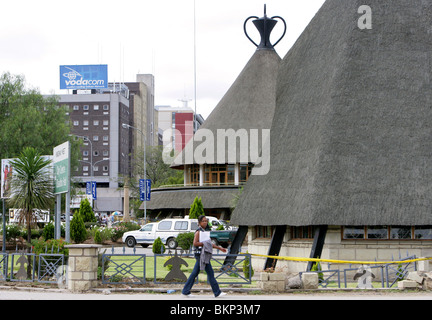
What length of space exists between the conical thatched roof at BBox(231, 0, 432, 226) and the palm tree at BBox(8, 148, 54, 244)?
25.7 ft

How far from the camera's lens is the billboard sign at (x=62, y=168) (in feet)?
76.8

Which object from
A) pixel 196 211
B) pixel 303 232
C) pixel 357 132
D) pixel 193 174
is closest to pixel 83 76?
pixel 193 174

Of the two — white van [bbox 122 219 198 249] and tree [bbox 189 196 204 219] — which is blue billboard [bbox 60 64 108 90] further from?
white van [bbox 122 219 198 249]

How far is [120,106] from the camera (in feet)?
442

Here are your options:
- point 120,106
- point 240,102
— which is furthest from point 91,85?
point 240,102

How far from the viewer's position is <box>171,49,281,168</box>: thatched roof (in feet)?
135

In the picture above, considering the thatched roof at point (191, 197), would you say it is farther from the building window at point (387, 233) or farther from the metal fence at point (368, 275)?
the metal fence at point (368, 275)

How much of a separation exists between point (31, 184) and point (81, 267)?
10231 mm

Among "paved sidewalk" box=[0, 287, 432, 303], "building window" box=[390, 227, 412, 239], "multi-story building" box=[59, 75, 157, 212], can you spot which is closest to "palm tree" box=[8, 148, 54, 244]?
"paved sidewalk" box=[0, 287, 432, 303]

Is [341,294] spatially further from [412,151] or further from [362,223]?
[412,151]

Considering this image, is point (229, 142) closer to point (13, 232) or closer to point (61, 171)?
point (13, 232)

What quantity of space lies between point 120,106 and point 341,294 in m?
121

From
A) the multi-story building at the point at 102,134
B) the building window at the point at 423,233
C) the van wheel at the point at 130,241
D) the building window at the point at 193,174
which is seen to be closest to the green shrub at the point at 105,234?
the van wheel at the point at 130,241

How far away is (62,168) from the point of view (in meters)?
24.1
